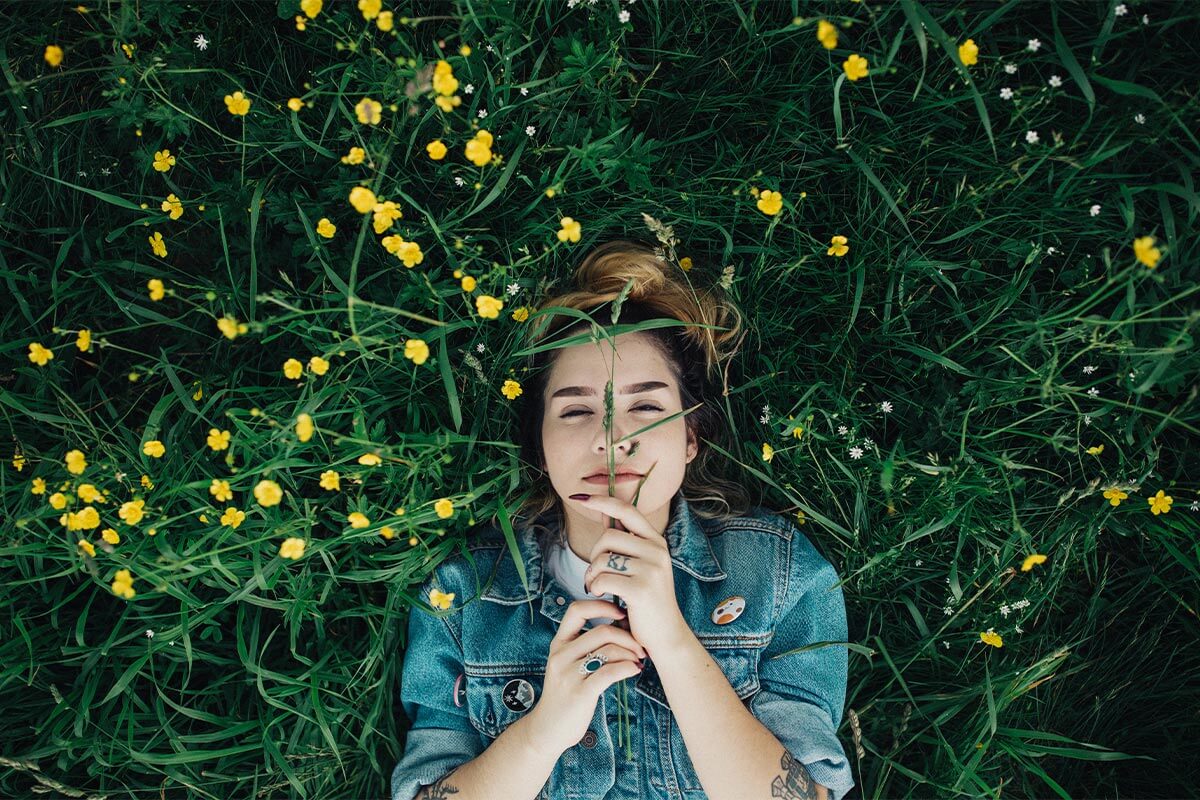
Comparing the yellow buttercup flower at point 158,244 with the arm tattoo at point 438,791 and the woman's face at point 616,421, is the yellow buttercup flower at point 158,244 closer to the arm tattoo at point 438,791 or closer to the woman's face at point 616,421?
the woman's face at point 616,421

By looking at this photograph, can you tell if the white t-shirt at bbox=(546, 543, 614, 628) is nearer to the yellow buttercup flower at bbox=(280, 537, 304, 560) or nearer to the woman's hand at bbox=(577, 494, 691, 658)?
the woman's hand at bbox=(577, 494, 691, 658)

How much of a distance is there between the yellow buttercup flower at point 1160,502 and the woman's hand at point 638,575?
160cm

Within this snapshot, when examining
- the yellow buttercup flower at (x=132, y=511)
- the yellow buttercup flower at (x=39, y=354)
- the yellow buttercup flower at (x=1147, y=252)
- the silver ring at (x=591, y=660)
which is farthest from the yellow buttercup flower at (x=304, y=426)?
the yellow buttercup flower at (x=1147, y=252)

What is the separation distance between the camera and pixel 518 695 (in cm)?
271

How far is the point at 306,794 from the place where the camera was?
2.81 meters

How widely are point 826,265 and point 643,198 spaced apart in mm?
681

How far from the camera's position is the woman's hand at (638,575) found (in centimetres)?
233

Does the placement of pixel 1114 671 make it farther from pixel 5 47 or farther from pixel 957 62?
pixel 5 47

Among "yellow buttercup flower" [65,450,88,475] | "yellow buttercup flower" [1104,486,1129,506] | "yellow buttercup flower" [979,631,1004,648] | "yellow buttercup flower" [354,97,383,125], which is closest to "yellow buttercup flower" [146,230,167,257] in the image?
"yellow buttercup flower" [65,450,88,475]

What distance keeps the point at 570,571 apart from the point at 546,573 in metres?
0.09

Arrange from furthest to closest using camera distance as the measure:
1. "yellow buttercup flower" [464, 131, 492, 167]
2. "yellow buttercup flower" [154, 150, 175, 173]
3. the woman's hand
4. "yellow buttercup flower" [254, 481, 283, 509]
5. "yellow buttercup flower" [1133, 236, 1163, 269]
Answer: "yellow buttercup flower" [154, 150, 175, 173] < the woman's hand < "yellow buttercup flower" [464, 131, 492, 167] < "yellow buttercup flower" [254, 481, 283, 509] < "yellow buttercup flower" [1133, 236, 1163, 269]

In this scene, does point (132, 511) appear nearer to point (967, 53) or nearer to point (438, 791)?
point (438, 791)

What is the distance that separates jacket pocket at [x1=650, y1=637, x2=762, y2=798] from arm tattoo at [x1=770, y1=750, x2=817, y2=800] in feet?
0.78

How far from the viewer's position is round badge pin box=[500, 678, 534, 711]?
Answer: 2703 millimetres
